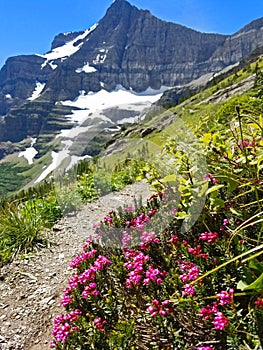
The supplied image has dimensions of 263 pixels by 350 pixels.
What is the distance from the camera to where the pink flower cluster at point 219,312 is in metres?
1.98

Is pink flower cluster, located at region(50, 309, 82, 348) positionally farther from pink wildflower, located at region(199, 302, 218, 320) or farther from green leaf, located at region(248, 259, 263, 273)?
green leaf, located at region(248, 259, 263, 273)

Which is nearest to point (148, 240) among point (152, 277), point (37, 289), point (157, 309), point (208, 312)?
point (152, 277)

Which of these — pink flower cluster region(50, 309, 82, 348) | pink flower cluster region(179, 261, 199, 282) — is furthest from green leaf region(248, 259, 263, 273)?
pink flower cluster region(50, 309, 82, 348)

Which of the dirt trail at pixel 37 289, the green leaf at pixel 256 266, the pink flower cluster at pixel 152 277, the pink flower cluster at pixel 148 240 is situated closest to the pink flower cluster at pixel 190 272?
the pink flower cluster at pixel 152 277

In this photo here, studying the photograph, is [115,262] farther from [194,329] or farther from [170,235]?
[194,329]

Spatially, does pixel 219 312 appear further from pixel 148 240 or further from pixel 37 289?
pixel 37 289

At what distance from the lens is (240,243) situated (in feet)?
8.47

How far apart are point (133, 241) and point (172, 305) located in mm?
1422

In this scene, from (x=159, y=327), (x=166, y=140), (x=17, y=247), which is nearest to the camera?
(x=159, y=327)

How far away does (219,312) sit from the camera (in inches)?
82.7

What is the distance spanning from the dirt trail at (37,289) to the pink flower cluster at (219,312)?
2056 mm

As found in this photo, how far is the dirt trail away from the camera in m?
3.79

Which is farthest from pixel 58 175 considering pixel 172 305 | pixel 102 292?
pixel 172 305

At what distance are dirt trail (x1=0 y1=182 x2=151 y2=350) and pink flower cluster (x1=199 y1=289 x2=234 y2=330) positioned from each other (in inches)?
80.9
